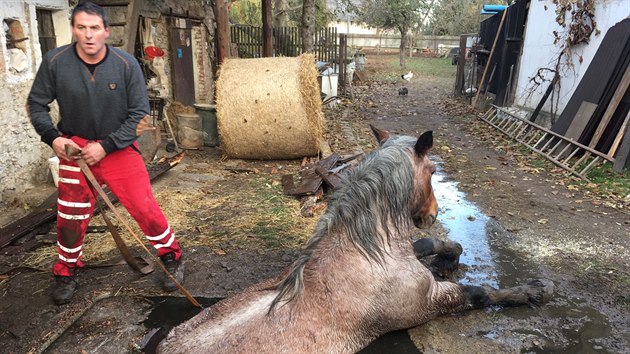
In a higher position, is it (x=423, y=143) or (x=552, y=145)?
(x=423, y=143)

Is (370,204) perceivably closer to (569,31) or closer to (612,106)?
(612,106)

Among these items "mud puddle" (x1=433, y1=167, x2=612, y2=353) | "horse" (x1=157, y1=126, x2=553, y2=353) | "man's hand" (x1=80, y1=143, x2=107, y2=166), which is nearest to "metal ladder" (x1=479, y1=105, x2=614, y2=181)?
"mud puddle" (x1=433, y1=167, x2=612, y2=353)

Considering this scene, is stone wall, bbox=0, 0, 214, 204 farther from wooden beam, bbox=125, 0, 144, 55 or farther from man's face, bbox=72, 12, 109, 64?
man's face, bbox=72, 12, 109, 64

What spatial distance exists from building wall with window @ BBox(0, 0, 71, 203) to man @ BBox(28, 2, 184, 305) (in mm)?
2696

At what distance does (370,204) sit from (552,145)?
669 centimetres

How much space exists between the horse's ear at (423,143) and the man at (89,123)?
204 cm

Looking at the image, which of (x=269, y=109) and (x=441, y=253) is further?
(x=269, y=109)

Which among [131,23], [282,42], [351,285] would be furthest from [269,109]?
[282,42]

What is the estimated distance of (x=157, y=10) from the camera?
30.4 ft

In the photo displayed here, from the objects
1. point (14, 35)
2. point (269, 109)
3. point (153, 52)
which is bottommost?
point (269, 109)

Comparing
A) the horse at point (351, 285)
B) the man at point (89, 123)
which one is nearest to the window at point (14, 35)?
the man at point (89, 123)

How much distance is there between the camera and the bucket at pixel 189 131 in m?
7.91

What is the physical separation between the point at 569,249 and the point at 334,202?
2.96 metres

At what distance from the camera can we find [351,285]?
2680 mm
